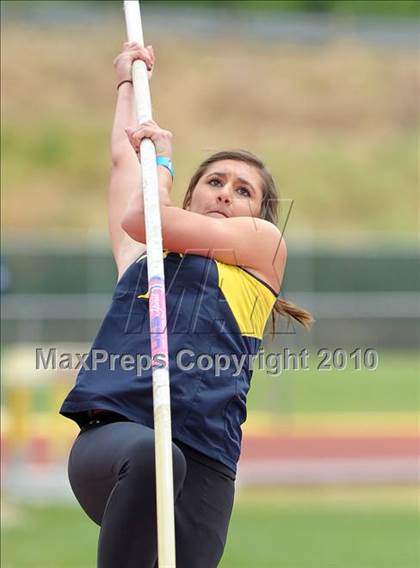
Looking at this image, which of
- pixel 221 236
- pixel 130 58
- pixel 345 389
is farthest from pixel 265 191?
pixel 345 389

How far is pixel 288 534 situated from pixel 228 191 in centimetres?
546

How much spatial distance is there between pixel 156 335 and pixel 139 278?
0.37 metres

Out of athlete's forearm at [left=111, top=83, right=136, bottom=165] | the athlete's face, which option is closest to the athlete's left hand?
the athlete's face

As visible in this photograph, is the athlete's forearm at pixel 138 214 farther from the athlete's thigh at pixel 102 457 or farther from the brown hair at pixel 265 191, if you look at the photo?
the athlete's thigh at pixel 102 457

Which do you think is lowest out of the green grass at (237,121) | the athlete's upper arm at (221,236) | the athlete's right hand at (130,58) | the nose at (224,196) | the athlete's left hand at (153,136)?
the athlete's upper arm at (221,236)

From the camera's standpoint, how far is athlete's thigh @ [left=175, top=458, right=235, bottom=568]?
10.5 feet

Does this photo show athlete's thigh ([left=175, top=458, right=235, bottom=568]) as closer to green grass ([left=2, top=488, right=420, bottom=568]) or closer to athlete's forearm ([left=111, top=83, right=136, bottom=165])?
athlete's forearm ([left=111, top=83, right=136, bottom=165])

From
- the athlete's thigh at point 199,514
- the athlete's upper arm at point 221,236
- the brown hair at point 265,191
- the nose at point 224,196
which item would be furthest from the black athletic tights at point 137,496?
the nose at point 224,196

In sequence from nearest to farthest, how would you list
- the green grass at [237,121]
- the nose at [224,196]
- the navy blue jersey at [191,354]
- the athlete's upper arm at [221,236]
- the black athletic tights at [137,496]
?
the black athletic tights at [137,496], the navy blue jersey at [191,354], the athlete's upper arm at [221,236], the nose at [224,196], the green grass at [237,121]

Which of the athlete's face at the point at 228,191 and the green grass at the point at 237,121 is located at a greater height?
the green grass at the point at 237,121

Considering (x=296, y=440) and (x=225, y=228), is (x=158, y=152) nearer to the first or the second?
(x=225, y=228)

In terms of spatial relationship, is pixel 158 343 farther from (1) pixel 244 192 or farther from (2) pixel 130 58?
(2) pixel 130 58

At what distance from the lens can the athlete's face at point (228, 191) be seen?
3.53m

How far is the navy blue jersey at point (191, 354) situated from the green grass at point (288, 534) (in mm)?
4026
